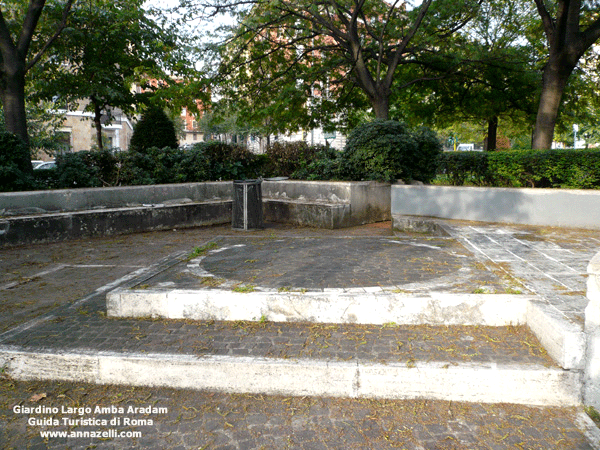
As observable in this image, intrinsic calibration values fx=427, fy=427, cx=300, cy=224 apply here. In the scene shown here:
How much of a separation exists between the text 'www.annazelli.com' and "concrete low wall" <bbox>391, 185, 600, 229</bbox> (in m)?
8.28

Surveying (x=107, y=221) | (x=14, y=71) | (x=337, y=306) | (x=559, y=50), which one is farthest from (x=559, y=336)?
(x=14, y=71)

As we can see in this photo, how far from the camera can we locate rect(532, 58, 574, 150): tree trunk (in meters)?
11.3

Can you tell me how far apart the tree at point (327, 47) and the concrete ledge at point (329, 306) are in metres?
10.8

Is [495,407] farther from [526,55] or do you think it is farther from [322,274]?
[526,55]

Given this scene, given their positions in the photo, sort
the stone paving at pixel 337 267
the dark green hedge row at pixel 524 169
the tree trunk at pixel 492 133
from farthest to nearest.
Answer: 1. the tree trunk at pixel 492 133
2. the dark green hedge row at pixel 524 169
3. the stone paving at pixel 337 267

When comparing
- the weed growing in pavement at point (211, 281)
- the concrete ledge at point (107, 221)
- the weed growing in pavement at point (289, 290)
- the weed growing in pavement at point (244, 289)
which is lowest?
the weed growing in pavement at point (211, 281)

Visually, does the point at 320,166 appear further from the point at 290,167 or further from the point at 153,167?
the point at 153,167

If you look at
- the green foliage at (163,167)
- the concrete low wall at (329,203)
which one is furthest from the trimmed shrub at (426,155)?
the green foliage at (163,167)

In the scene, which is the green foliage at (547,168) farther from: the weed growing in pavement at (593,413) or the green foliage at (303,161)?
the weed growing in pavement at (593,413)

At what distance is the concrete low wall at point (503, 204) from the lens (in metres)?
8.31

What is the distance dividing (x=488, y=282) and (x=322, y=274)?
1868 mm

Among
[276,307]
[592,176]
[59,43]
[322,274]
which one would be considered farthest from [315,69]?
[276,307]

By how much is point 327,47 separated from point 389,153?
6333mm

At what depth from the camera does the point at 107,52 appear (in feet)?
54.4
